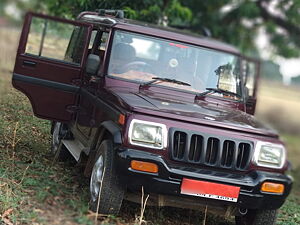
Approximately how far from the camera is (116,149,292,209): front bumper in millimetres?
4969

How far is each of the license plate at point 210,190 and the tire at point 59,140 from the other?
273cm

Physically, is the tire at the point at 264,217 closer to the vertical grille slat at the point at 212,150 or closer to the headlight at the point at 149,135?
the vertical grille slat at the point at 212,150

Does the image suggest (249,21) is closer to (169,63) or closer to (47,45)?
(47,45)

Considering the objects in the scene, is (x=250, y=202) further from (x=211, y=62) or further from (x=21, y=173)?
(x=21, y=173)

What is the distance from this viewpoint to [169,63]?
6.39 meters

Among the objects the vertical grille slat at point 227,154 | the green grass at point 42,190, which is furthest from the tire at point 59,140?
the vertical grille slat at point 227,154

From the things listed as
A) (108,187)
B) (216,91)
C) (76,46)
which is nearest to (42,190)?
(108,187)

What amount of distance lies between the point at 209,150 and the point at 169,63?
1.54 m

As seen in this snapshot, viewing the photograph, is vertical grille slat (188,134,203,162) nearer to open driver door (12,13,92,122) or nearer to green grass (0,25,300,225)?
green grass (0,25,300,225)

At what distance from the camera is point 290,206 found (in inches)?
320

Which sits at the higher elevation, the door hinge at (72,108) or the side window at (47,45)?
the side window at (47,45)

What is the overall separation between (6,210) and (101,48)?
7.18ft

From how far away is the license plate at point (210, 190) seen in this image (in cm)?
502

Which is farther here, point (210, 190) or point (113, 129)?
point (113, 129)
